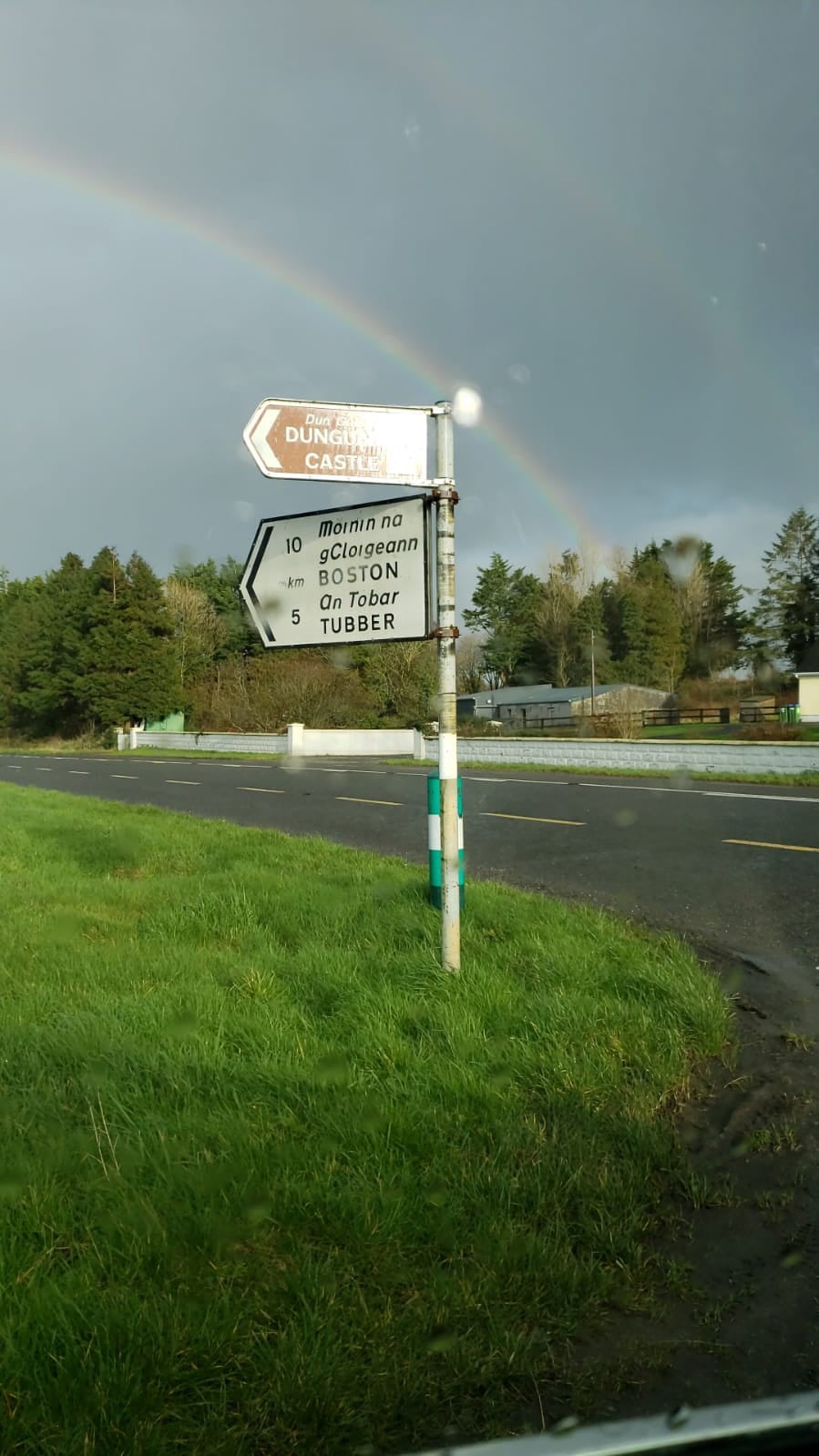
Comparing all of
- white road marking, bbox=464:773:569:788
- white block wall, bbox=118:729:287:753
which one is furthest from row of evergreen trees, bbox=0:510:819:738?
white road marking, bbox=464:773:569:788

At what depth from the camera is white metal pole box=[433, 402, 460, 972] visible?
16.0 feet

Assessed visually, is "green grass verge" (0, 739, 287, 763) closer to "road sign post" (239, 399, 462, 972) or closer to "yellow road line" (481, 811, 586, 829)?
"yellow road line" (481, 811, 586, 829)

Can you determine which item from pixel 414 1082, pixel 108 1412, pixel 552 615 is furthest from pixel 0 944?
pixel 552 615

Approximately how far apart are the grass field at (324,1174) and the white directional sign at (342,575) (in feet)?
5.66

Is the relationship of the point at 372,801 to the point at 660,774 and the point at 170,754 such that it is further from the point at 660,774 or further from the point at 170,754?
the point at 170,754

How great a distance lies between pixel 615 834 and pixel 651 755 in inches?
461

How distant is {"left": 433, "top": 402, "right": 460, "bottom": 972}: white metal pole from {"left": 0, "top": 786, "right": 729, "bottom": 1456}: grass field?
0.88 feet

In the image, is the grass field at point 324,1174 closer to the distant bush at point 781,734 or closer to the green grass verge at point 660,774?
the green grass verge at point 660,774

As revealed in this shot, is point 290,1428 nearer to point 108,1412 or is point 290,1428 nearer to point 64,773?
point 108,1412

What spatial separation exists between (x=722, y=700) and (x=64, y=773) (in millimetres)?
51471

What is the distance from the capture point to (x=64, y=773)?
2703 cm

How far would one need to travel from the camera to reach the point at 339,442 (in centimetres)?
486

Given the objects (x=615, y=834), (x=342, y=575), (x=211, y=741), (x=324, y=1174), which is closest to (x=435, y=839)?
(x=342, y=575)

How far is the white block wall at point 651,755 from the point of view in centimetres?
1950
